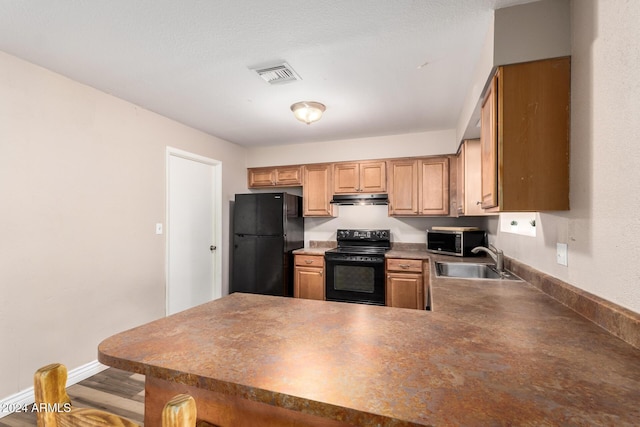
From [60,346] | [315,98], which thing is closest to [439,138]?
[315,98]

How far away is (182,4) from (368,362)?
1803 mm

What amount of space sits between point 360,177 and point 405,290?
1.52 m

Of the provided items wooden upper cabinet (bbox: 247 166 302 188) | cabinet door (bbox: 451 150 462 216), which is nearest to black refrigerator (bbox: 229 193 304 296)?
wooden upper cabinet (bbox: 247 166 302 188)

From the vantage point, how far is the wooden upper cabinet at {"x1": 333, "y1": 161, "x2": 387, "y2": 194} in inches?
150

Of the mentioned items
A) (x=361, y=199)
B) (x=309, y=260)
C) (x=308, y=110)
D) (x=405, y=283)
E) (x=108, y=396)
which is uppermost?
(x=308, y=110)

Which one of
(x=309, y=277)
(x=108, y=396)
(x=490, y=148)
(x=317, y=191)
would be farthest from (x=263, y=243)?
(x=490, y=148)

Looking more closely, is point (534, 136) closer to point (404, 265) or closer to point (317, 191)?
point (404, 265)

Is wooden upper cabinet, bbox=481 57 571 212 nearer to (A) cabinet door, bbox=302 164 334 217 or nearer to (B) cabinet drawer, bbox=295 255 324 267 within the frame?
(B) cabinet drawer, bbox=295 255 324 267

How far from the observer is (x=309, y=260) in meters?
3.79

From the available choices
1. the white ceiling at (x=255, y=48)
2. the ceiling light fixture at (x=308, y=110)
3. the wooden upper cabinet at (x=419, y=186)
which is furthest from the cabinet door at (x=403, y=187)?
the ceiling light fixture at (x=308, y=110)

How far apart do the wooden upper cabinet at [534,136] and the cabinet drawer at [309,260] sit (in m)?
2.52

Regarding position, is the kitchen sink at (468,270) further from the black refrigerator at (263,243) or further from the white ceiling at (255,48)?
the black refrigerator at (263,243)

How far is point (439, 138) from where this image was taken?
3.63 m

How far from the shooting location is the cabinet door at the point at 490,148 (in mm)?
1512
